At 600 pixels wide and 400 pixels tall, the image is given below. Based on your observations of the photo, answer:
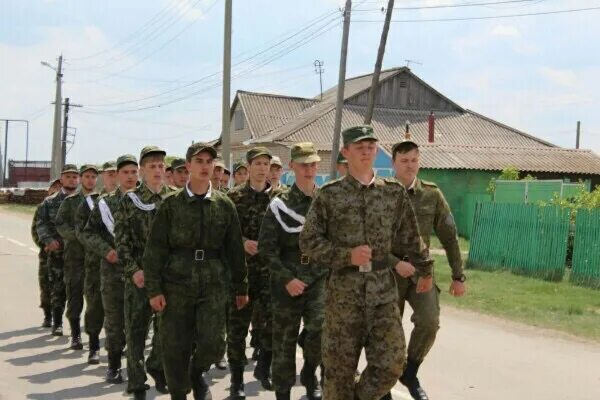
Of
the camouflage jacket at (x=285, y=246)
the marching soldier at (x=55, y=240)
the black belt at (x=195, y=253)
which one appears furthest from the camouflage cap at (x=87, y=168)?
the black belt at (x=195, y=253)

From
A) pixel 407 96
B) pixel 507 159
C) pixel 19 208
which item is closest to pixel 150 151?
pixel 507 159

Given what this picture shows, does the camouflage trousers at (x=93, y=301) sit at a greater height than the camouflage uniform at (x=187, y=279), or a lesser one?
lesser

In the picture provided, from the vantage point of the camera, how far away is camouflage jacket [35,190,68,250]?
1001 cm

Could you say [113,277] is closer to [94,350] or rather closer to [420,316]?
[94,350]

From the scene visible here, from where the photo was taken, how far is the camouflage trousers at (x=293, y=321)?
590 centimetres

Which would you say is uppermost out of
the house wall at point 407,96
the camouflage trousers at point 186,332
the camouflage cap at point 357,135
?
the house wall at point 407,96

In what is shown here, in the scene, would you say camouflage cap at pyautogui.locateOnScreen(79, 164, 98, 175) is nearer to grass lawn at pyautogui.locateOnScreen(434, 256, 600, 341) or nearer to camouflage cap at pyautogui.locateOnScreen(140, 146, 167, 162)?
camouflage cap at pyautogui.locateOnScreen(140, 146, 167, 162)

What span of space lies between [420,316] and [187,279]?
1.83 metres

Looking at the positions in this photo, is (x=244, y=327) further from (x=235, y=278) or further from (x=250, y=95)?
(x=250, y=95)

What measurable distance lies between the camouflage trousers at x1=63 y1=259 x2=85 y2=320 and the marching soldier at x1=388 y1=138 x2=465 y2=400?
428cm

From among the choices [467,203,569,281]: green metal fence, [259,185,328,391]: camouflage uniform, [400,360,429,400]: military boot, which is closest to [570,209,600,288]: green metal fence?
[467,203,569,281]: green metal fence

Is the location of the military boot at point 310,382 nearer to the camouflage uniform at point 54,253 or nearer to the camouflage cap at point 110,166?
the camouflage cap at point 110,166

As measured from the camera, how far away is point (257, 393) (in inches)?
267

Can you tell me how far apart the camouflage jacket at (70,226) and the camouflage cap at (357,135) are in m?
4.90
